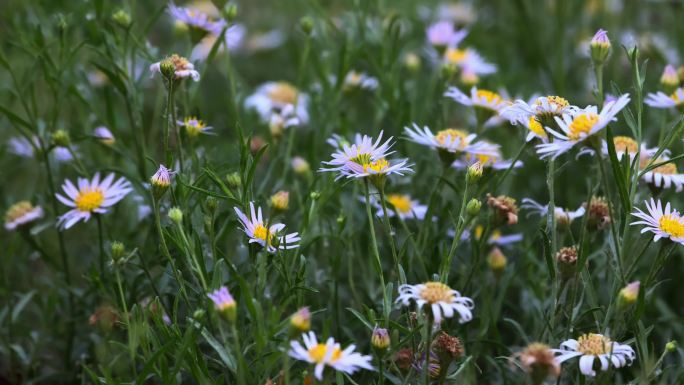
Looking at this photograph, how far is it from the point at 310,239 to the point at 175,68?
14.7 inches

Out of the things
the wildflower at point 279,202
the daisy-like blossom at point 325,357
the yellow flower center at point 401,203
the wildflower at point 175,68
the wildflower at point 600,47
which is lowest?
the daisy-like blossom at point 325,357

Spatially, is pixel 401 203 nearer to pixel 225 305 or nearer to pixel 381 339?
pixel 381 339

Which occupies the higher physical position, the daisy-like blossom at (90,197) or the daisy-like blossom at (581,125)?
the daisy-like blossom at (90,197)

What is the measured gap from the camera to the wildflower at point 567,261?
122cm

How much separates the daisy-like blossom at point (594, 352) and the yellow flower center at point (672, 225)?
0.56 feet

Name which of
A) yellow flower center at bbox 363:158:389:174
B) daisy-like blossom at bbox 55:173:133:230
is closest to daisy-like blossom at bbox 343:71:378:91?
daisy-like blossom at bbox 55:173:133:230

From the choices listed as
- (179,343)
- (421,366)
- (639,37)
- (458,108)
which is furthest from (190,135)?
(639,37)

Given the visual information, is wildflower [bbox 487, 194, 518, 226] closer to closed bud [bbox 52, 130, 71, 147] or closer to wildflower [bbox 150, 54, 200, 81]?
wildflower [bbox 150, 54, 200, 81]

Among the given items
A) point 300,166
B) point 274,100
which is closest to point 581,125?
point 300,166

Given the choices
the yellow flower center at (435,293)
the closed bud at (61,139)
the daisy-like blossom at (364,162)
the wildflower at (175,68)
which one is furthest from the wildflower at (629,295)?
the closed bud at (61,139)

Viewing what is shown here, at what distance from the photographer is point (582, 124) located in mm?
1061

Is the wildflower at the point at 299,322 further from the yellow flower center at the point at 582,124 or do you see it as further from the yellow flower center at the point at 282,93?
the yellow flower center at the point at 282,93

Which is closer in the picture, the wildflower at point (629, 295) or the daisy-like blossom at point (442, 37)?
the wildflower at point (629, 295)

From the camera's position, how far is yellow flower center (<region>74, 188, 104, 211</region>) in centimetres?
139
